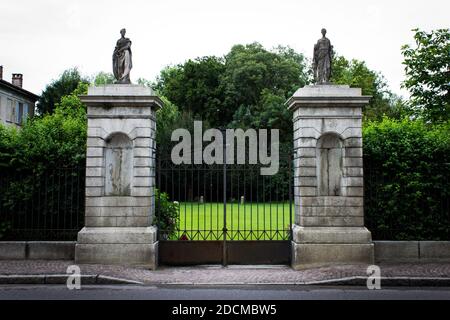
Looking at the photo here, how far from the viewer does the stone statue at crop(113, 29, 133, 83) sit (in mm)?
11320

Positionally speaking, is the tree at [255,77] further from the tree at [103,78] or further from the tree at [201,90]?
the tree at [103,78]

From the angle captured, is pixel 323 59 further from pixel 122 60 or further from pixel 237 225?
pixel 237 225

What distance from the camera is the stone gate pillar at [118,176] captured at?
35.0 ft

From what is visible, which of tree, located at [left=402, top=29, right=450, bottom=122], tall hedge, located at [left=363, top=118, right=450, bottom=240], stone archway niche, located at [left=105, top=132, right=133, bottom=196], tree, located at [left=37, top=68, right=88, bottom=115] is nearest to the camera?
stone archway niche, located at [left=105, top=132, right=133, bottom=196]

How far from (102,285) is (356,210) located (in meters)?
6.20

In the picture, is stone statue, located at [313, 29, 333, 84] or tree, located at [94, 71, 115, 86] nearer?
stone statue, located at [313, 29, 333, 84]

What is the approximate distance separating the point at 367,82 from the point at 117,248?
1298 inches

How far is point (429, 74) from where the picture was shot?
16.6m

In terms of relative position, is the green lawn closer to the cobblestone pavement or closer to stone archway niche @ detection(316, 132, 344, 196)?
the cobblestone pavement

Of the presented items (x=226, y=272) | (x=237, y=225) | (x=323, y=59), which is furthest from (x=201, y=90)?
(x=226, y=272)

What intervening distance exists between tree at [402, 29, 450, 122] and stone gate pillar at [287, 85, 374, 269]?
6826mm

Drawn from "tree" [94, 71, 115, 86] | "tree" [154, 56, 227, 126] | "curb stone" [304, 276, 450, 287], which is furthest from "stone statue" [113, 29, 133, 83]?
"tree" [94, 71, 115, 86]

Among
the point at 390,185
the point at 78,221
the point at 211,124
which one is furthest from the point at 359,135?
the point at 211,124

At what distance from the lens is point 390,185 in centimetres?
1144
